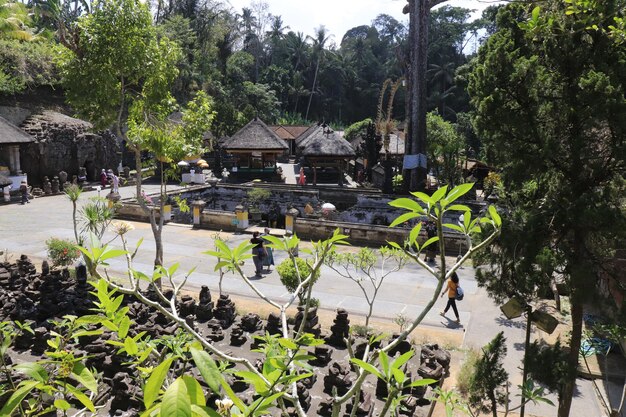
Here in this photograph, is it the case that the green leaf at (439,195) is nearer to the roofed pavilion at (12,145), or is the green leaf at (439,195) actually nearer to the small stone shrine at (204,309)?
the small stone shrine at (204,309)

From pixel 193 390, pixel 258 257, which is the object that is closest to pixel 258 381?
pixel 193 390

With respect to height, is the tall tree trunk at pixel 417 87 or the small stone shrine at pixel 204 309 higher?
the tall tree trunk at pixel 417 87

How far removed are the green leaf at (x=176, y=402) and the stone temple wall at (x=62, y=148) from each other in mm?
29089

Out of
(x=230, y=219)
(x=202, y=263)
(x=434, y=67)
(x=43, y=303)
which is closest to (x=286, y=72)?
(x=434, y=67)

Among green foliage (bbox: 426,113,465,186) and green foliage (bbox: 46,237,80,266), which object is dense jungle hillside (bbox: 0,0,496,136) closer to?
green foliage (bbox: 426,113,465,186)

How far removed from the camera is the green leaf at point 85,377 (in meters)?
2.11

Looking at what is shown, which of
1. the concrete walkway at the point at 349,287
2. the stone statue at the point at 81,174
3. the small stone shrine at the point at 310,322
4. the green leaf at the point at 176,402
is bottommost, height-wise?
the concrete walkway at the point at 349,287

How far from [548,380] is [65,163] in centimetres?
2997

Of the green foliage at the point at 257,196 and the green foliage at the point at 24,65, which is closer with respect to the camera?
the green foliage at the point at 257,196

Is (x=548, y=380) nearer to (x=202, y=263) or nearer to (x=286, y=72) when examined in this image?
(x=202, y=263)

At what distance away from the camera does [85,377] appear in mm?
2203

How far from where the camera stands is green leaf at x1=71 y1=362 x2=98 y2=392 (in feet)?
6.93

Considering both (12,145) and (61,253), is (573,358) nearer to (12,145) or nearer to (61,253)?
(61,253)

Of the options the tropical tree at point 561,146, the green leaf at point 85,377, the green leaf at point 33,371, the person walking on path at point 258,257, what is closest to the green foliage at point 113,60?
the person walking on path at point 258,257
